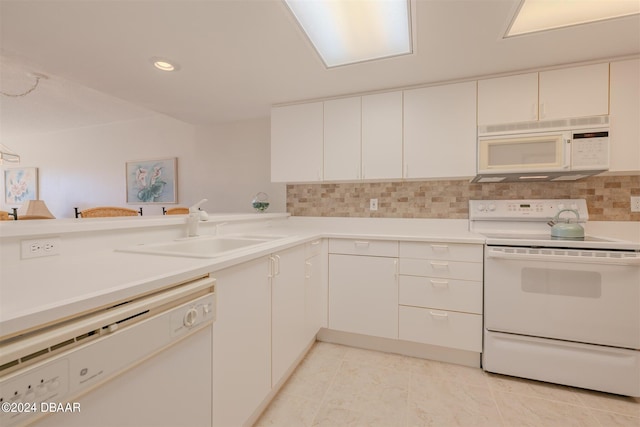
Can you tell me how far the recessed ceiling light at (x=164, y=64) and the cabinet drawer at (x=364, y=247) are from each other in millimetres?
Answer: 1700

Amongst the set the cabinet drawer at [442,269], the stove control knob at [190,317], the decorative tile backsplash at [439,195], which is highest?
the decorative tile backsplash at [439,195]

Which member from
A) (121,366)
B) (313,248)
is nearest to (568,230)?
(313,248)

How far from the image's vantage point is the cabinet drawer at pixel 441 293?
181 cm

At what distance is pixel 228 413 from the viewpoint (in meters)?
1.08

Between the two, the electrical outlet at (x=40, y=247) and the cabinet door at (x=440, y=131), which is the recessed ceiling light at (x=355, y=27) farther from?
the electrical outlet at (x=40, y=247)

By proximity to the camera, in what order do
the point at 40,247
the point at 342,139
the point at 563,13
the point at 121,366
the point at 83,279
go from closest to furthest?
the point at 121,366 < the point at 83,279 < the point at 40,247 < the point at 563,13 < the point at 342,139

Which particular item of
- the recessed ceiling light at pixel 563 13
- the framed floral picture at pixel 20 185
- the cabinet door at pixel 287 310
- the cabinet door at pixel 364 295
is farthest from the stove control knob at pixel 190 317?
the framed floral picture at pixel 20 185

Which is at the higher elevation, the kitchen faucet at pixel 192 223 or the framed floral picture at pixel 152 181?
the framed floral picture at pixel 152 181

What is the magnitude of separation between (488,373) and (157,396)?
1.94 metres

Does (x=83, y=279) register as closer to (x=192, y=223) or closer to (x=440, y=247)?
(x=192, y=223)

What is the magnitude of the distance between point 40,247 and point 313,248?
55.3 inches

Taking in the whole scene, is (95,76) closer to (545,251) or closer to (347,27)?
(347,27)

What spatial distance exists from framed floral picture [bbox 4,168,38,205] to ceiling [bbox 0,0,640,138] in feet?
11.4

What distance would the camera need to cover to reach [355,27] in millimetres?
1593
